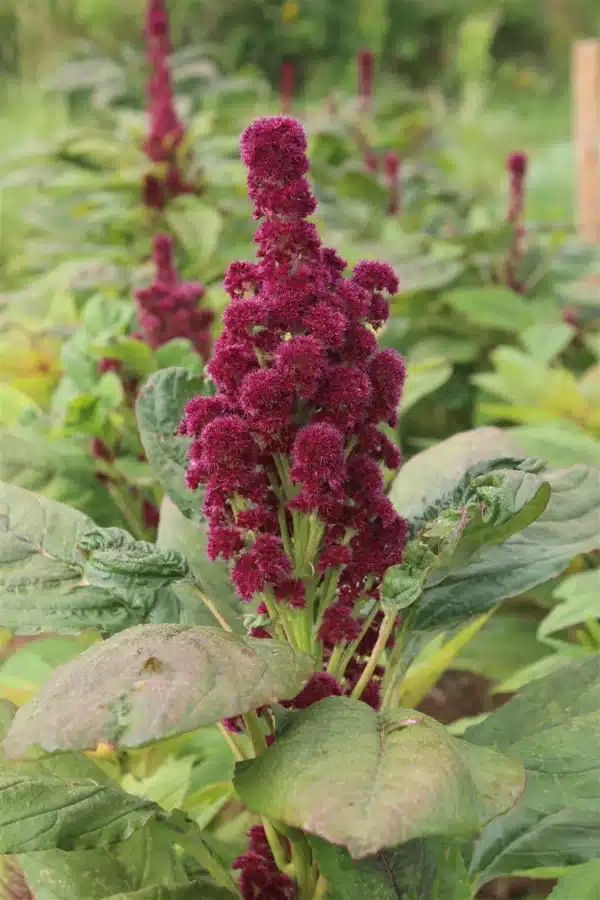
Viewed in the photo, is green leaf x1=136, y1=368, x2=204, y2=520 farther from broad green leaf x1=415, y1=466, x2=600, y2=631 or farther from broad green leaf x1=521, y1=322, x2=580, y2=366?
broad green leaf x1=521, y1=322, x2=580, y2=366

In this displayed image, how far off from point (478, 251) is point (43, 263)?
1302 millimetres

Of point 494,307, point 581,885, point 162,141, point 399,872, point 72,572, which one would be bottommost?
point 581,885

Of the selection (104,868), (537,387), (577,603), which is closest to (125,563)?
(104,868)

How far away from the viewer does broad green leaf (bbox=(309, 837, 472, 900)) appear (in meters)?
0.84

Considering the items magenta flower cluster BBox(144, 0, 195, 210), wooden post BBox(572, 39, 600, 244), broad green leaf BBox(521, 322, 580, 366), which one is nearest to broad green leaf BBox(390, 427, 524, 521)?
broad green leaf BBox(521, 322, 580, 366)

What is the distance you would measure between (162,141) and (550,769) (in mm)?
2196

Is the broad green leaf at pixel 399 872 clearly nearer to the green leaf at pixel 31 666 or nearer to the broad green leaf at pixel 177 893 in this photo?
the broad green leaf at pixel 177 893

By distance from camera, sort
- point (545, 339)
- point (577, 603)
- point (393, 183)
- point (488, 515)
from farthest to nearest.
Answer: point (393, 183) → point (545, 339) → point (577, 603) → point (488, 515)

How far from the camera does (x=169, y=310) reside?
163 cm

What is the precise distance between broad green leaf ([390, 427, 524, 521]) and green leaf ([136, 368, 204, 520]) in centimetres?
23

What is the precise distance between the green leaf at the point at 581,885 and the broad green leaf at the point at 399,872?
0.55ft

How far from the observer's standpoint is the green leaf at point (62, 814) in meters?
0.81

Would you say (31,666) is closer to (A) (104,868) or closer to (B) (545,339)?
(A) (104,868)

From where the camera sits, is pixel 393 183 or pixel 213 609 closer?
pixel 213 609
